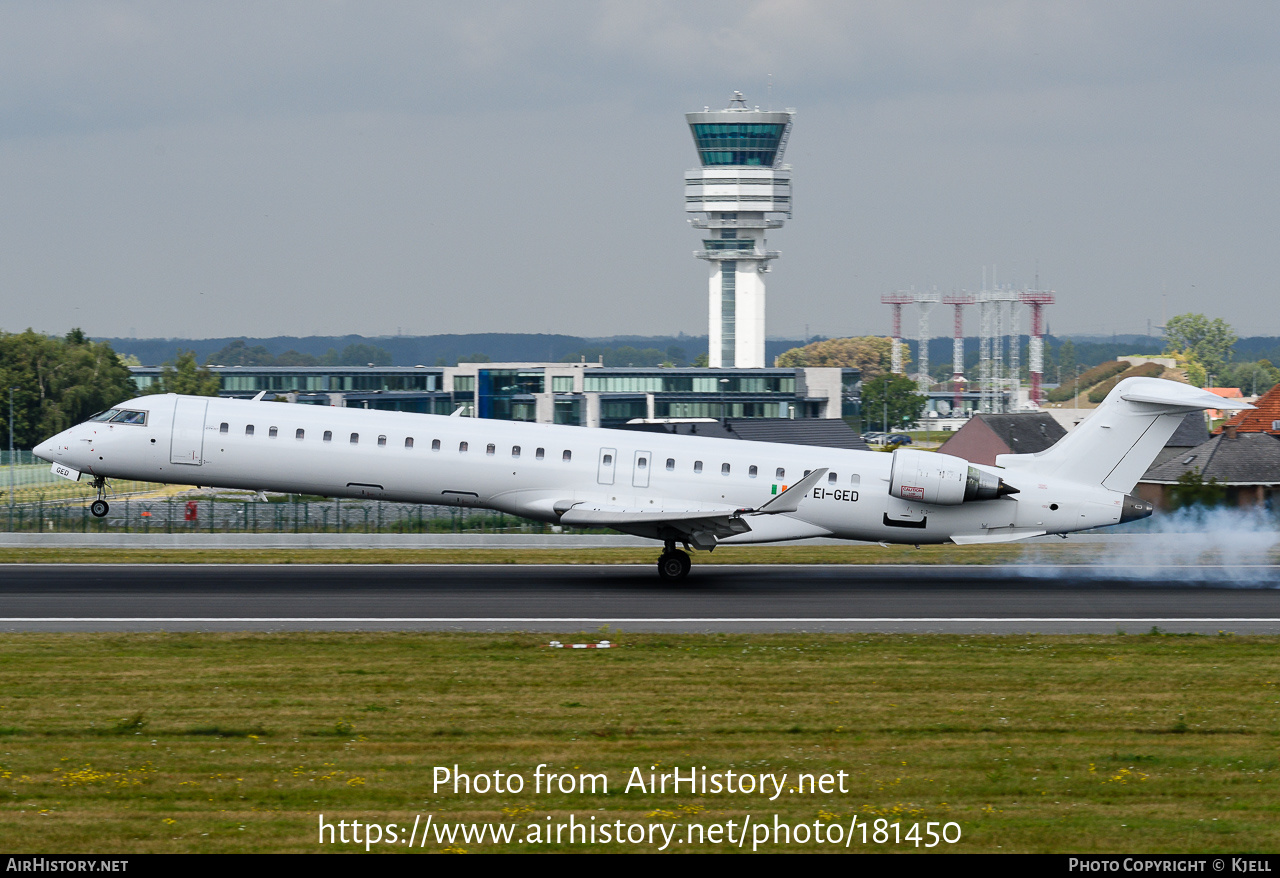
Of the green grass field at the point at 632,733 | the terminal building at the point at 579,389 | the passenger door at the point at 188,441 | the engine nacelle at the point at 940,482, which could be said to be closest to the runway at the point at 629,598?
the green grass field at the point at 632,733

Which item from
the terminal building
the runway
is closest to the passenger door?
the runway

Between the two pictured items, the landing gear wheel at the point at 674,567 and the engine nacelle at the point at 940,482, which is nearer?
the engine nacelle at the point at 940,482

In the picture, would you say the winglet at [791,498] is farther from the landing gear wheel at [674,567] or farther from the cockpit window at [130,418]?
the cockpit window at [130,418]

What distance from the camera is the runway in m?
22.4

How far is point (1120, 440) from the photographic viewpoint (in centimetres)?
2814

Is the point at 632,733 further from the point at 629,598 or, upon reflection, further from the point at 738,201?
the point at 738,201

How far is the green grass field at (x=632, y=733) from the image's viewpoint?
11.0 meters

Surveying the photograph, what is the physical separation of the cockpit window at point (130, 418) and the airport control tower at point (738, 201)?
469ft

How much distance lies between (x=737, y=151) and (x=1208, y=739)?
159m

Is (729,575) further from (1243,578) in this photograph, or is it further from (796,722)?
(796,722)

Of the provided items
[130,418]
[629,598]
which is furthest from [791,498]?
[130,418]

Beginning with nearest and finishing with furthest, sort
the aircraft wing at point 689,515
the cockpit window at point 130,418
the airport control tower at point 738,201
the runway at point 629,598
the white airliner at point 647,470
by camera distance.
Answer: the runway at point 629,598, the aircraft wing at point 689,515, the white airliner at point 647,470, the cockpit window at point 130,418, the airport control tower at point 738,201

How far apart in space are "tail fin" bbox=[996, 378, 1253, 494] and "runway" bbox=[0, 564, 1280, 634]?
2.53 meters

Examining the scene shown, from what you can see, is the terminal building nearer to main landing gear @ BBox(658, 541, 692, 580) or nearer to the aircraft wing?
main landing gear @ BBox(658, 541, 692, 580)
